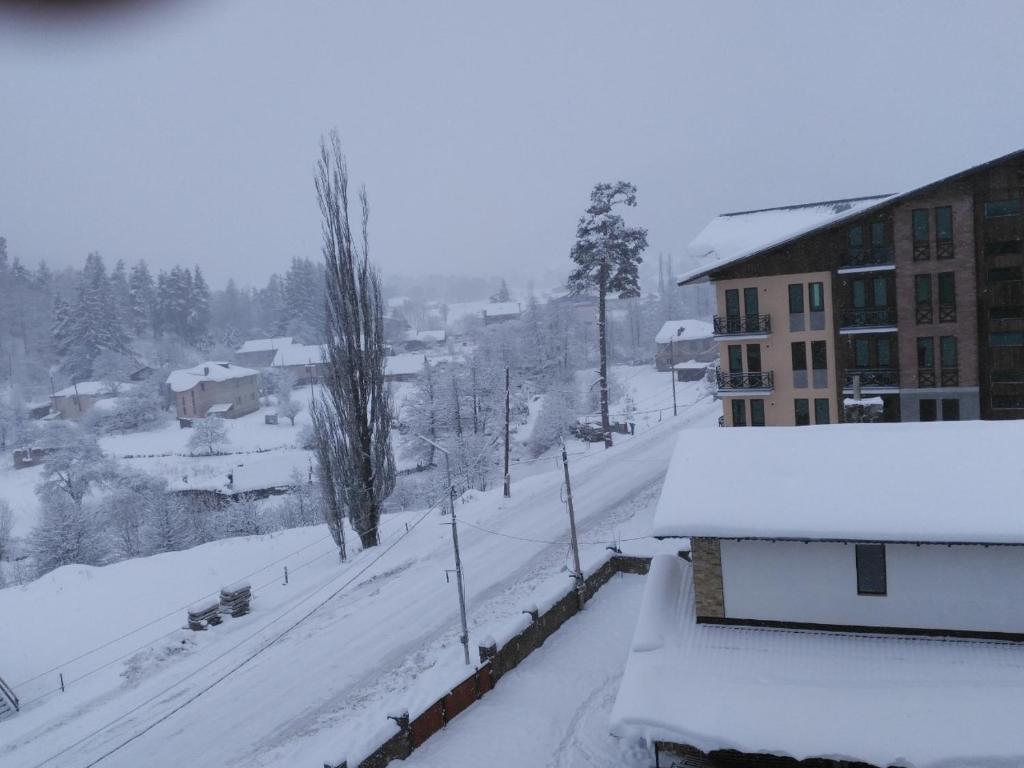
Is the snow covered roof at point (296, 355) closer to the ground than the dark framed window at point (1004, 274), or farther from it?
closer to the ground

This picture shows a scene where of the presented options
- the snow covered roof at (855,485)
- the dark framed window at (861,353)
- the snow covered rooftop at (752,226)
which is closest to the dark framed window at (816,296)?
the dark framed window at (861,353)

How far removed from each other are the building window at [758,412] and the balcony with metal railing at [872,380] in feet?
10.2

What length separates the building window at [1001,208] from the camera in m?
24.3

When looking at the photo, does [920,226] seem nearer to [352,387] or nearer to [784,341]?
[784,341]

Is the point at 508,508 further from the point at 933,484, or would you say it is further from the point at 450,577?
the point at 933,484

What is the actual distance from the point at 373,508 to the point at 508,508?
6963mm

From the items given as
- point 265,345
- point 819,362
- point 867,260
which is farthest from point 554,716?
point 265,345

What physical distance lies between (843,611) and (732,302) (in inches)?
629

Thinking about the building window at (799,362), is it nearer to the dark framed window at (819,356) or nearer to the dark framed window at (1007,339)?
the dark framed window at (819,356)

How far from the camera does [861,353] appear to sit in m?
27.0

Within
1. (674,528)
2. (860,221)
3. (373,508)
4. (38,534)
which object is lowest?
(38,534)

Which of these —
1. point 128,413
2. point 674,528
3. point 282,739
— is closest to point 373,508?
point 282,739

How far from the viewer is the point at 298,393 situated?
88562 millimetres

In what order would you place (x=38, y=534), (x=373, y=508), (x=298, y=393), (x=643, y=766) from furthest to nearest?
(x=298, y=393), (x=38, y=534), (x=373, y=508), (x=643, y=766)
